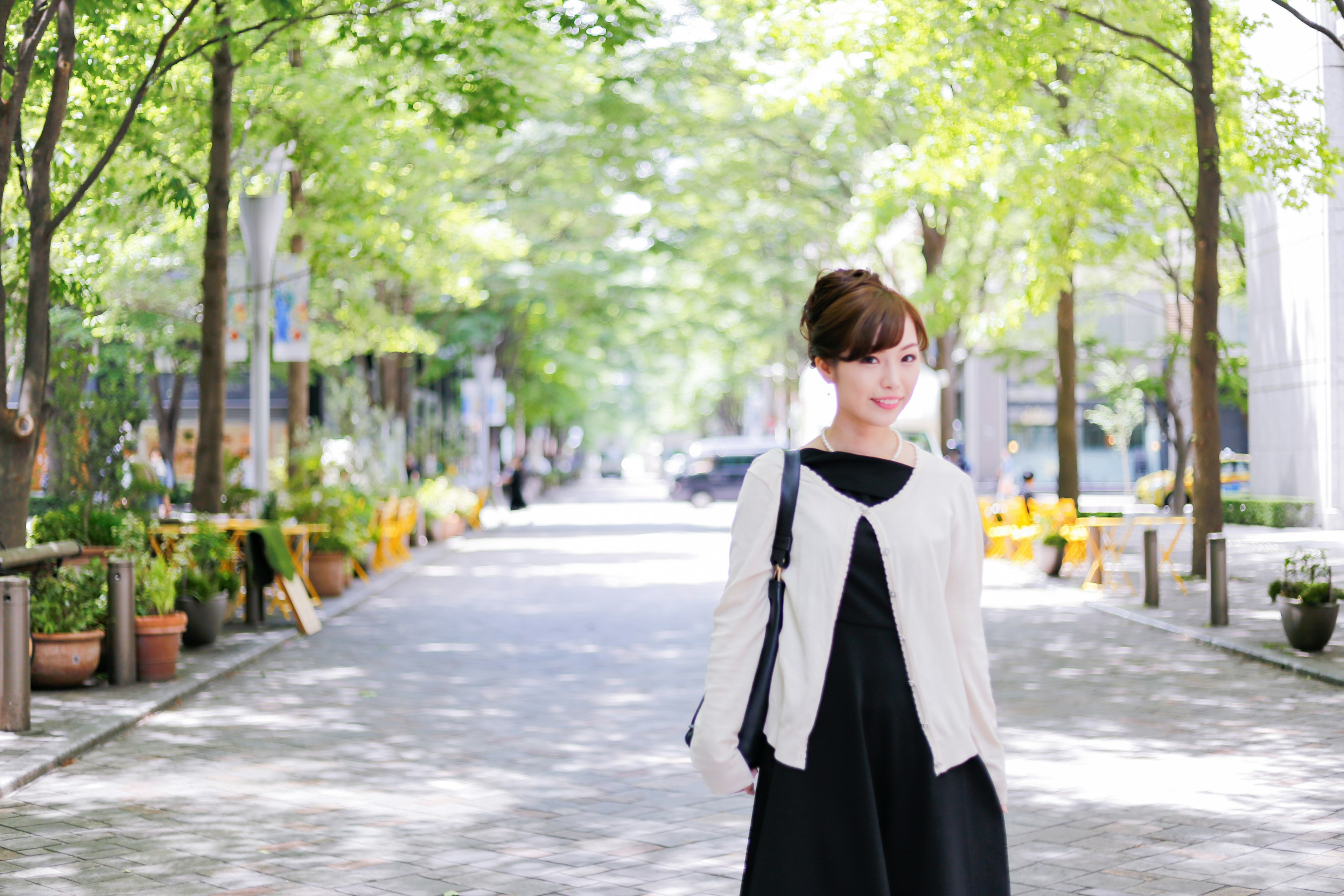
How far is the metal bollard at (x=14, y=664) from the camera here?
835 cm

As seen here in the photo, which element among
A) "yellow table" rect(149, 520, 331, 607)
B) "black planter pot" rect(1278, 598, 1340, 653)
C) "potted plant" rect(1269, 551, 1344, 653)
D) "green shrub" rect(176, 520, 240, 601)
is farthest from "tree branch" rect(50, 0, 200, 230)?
"black planter pot" rect(1278, 598, 1340, 653)

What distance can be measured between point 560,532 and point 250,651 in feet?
67.4

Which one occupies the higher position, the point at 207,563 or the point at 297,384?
the point at 297,384

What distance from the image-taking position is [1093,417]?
4369 centimetres

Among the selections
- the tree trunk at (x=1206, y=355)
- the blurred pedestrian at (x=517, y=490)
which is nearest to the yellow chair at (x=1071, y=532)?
the tree trunk at (x=1206, y=355)

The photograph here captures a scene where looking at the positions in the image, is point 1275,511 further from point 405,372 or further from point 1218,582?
point 405,372

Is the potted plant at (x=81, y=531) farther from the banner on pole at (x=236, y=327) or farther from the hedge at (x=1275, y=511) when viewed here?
the hedge at (x=1275, y=511)

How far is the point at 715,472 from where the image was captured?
49.2 metres

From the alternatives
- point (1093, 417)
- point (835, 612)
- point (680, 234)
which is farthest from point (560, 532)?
point (835, 612)

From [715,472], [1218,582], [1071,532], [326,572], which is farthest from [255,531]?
[715,472]

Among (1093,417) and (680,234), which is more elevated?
(680,234)

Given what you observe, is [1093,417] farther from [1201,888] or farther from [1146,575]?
[1201,888]

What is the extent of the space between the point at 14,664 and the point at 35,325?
3017 millimetres

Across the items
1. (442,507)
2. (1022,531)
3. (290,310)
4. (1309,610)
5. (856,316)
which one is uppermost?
(290,310)
